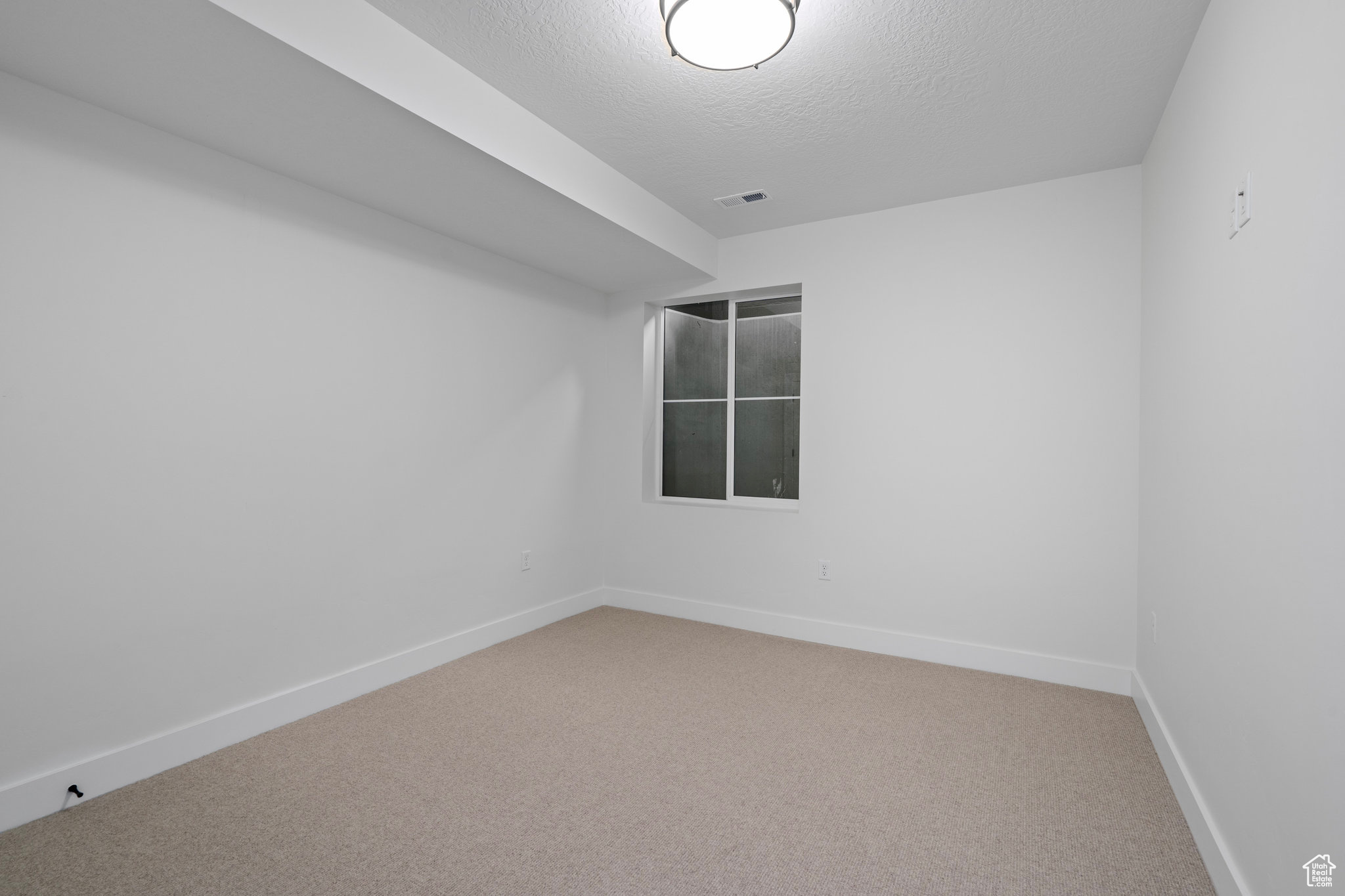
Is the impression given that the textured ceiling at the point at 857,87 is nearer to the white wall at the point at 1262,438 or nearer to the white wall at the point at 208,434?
the white wall at the point at 1262,438

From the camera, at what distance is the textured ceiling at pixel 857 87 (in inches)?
84.0

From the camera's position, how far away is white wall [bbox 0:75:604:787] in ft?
6.81

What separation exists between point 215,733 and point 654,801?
1.77 meters

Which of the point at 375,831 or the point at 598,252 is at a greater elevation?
the point at 598,252

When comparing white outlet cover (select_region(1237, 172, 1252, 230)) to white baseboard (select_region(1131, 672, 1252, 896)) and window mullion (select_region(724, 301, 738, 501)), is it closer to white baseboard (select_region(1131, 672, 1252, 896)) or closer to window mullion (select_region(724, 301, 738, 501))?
white baseboard (select_region(1131, 672, 1252, 896))

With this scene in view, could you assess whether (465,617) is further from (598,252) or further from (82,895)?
(598,252)

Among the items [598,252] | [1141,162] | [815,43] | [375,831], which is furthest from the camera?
[598,252]

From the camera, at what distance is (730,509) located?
4.35 metres

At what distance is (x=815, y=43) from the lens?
227 centimetres

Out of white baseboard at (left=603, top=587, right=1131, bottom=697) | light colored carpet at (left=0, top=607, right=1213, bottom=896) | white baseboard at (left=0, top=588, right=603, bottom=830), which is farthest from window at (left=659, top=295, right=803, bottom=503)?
white baseboard at (left=0, top=588, right=603, bottom=830)

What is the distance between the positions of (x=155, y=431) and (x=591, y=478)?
110 inches

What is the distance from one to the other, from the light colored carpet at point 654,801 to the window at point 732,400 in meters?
1.62

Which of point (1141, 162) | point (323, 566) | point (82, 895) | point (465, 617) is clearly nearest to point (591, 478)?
point (465, 617)

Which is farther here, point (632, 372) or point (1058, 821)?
point (632, 372)
